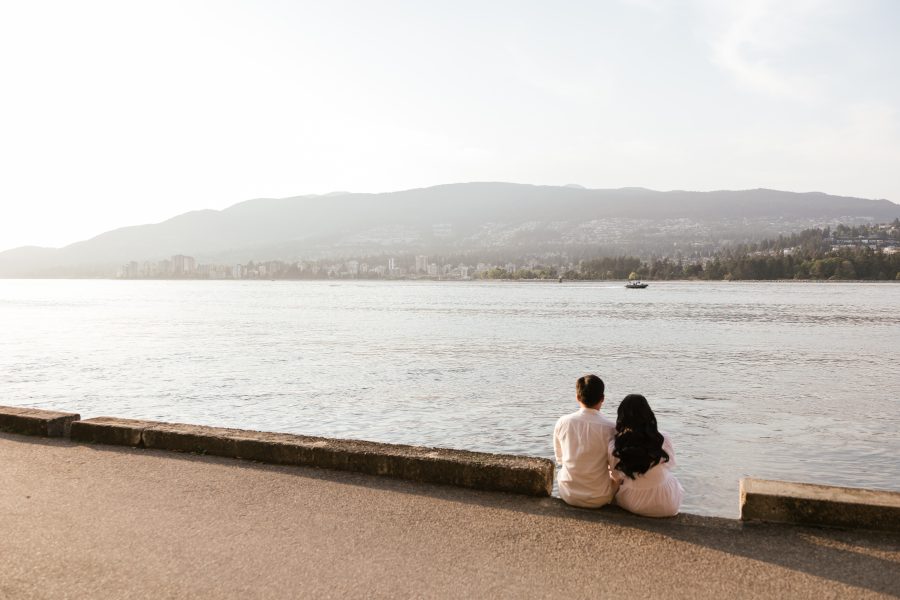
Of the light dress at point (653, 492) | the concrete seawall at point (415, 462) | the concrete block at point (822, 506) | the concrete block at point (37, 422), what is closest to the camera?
the concrete block at point (822, 506)

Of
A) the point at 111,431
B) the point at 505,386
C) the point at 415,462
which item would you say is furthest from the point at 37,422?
the point at 505,386

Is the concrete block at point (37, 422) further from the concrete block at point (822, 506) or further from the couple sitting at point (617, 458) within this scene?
the concrete block at point (822, 506)

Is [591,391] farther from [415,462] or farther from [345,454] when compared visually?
[345,454]

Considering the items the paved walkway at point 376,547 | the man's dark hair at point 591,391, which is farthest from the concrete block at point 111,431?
the man's dark hair at point 591,391

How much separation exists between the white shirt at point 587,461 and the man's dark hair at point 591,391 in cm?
10

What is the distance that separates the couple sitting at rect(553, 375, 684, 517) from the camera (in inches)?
252

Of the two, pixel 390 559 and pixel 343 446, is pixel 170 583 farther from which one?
pixel 343 446

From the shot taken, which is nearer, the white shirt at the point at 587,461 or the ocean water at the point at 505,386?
the white shirt at the point at 587,461

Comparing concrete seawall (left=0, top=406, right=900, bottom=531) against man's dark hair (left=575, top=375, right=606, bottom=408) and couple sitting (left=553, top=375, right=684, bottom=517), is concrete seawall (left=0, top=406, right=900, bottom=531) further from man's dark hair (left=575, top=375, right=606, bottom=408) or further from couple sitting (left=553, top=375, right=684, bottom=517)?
man's dark hair (left=575, top=375, right=606, bottom=408)

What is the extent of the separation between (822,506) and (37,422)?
339 inches

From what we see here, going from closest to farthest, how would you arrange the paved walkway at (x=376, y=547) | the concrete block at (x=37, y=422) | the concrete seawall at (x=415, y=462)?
1. the paved walkway at (x=376, y=547)
2. the concrete seawall at (x=415, y=462)
3. the concrete block at (x=37, y=422)

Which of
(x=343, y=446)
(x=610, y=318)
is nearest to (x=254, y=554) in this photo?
(x=343, y=446)

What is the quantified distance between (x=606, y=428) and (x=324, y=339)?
134 feet

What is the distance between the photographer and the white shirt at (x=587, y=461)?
6.64 meters
